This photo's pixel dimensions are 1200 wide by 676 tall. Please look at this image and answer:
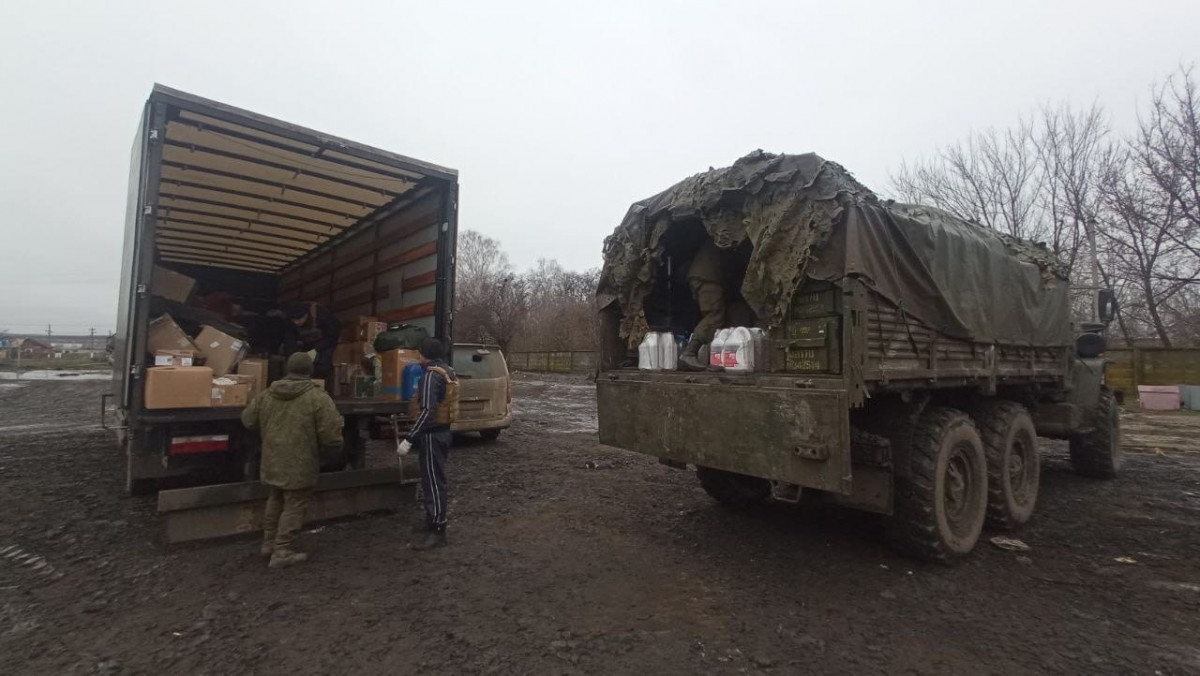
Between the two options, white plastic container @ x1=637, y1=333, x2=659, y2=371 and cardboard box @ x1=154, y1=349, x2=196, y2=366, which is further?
white plastic container @ x1=637, y1=333, x2=659, y2=371

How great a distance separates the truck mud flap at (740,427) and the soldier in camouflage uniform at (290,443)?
7.71 ft

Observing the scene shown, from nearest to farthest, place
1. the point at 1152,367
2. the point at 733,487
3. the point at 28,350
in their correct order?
1. the point at 733,487
2. the point at 1152,367
3. the point at 28,350

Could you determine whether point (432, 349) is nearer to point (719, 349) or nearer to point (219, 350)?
point (219, 350)

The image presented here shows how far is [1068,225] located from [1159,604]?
67.7 ft

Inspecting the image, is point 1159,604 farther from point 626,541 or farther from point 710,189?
point 710,189

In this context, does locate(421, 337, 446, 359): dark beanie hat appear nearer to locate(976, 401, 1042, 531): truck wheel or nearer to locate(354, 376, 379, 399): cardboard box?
locate(354, 376, 379, 399): cardboard box

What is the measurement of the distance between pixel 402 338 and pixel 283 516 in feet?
7.98

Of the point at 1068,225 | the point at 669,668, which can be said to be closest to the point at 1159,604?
the point at 669,668

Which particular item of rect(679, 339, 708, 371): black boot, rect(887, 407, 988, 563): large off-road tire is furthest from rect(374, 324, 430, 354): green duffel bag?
rect(887, 407, 988, 563): large off-road tire

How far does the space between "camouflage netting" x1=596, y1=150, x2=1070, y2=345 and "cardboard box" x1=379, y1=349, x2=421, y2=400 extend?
210 centimetres

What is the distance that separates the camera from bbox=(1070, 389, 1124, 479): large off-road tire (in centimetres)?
765

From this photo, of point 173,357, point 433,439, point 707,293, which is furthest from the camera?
point 707,293

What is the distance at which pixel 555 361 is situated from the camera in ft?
115

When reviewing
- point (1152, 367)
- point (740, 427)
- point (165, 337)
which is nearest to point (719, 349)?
point (740, 427)
